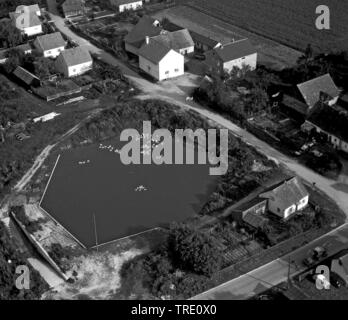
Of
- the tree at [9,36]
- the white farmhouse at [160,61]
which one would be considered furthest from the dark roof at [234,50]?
the tree at [9,36]

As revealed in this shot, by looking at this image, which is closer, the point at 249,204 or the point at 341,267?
the point at 341,267

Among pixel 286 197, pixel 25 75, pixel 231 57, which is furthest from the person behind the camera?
pixel 25 75

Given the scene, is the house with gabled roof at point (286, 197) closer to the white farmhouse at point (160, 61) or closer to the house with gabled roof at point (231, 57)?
the house with gabled roof at point (231, 57)

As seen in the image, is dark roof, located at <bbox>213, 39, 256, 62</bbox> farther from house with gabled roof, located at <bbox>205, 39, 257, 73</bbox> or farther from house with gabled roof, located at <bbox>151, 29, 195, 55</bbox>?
house with gabled roof, located at <bbox>151, 29, 195, 55</bbox>

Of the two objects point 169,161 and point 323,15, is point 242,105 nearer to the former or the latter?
point 169,161

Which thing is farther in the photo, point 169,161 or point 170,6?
point 170,6

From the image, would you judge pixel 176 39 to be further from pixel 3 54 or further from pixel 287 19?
pixel 3 54

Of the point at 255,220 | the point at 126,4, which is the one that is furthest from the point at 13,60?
the point at 255,220

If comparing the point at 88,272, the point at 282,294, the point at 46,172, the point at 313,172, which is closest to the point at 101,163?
the point at 46,172
